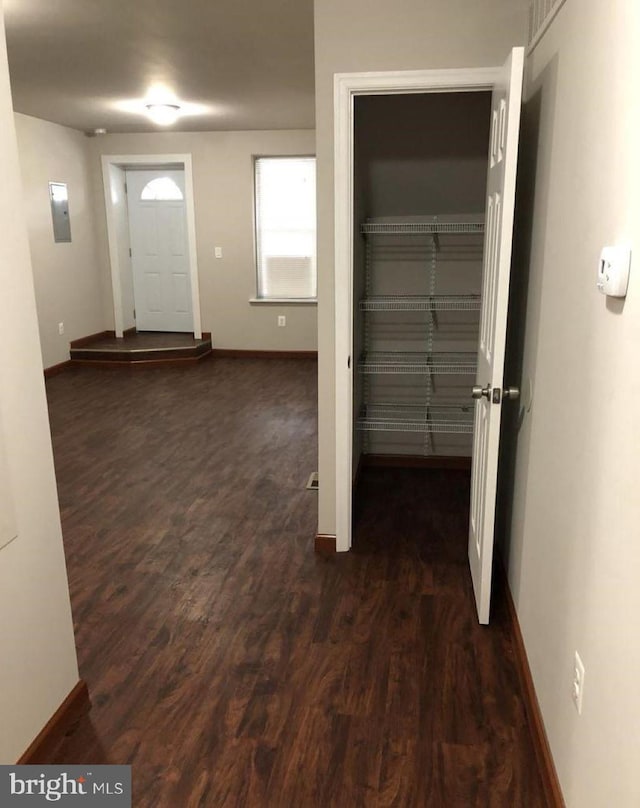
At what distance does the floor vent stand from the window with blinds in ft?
15.8

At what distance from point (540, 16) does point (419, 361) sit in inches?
88.3

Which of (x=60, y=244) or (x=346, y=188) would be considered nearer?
(x=346, y=188)

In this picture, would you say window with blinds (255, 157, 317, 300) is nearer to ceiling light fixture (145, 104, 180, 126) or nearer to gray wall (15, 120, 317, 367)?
gray wall (15, 120, 317, 367)

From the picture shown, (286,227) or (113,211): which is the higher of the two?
(113,211)

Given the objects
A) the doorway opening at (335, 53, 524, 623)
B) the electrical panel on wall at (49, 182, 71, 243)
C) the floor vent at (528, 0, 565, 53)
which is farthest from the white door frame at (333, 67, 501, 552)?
the electrical panel on wall at (49, 182, 71, 243)

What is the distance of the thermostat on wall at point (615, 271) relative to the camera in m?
1.21

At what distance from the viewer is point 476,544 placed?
260 cm

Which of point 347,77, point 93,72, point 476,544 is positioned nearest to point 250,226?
point 93,72

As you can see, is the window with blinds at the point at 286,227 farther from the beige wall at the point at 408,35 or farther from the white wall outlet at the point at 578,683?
the white wall outlet at the point at 578,683

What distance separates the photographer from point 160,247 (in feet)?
25.4

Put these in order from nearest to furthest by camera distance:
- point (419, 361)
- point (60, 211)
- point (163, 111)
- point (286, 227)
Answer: point (419, 361) < point (163, 111) < point (60, 211) < point (286, 227)

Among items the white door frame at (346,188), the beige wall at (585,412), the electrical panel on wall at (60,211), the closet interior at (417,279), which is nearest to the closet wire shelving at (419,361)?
the closet interior at (417,279)

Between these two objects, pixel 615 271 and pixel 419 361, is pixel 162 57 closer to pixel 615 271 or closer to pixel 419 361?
pixel 419 361

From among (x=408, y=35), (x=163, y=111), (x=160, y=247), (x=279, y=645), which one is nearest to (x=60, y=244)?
(x=160, y=247)
